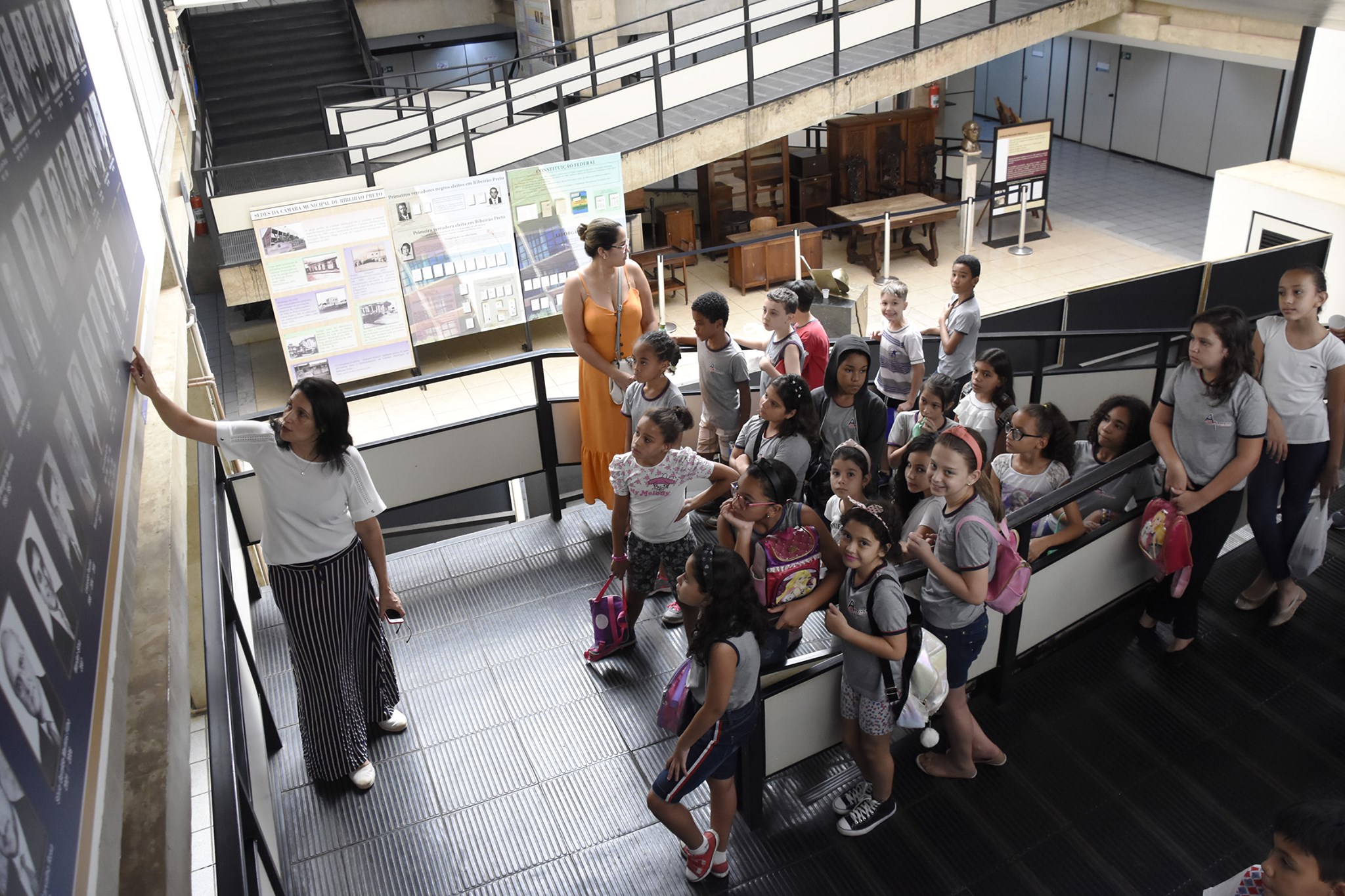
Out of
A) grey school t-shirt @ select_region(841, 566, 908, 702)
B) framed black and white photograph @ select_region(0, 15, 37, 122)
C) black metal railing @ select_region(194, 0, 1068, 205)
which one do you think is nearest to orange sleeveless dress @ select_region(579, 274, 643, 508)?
grey school t-shirt @ select_region(841, 566, 908, 702)

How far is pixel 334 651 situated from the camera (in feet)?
11.7

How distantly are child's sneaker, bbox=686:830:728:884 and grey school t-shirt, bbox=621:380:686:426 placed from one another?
5.73 feet

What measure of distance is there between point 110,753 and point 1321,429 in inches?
177

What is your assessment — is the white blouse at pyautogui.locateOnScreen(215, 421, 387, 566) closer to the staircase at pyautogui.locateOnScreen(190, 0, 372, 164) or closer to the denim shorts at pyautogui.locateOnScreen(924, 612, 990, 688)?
the denim shorts at pyautogui.locateOnScreen(924, 612, 990, 688)

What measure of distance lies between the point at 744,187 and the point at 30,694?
14.4m

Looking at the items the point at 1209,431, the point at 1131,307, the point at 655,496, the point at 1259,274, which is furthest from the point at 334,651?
the point at 1259,274

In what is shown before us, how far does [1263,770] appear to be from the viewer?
372 cm

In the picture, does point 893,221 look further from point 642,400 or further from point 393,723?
point 393,723

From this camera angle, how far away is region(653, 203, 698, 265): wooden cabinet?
44.3 feet

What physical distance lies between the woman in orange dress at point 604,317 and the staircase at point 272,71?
29.6ft

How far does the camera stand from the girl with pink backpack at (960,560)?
326 centimetres

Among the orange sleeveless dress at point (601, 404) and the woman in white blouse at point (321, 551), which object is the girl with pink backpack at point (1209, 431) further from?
the woman in white blouse at point (321, 551)

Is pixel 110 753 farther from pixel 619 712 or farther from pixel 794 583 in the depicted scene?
pixel 619 712

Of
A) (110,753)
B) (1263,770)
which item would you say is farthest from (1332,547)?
(110,753)
